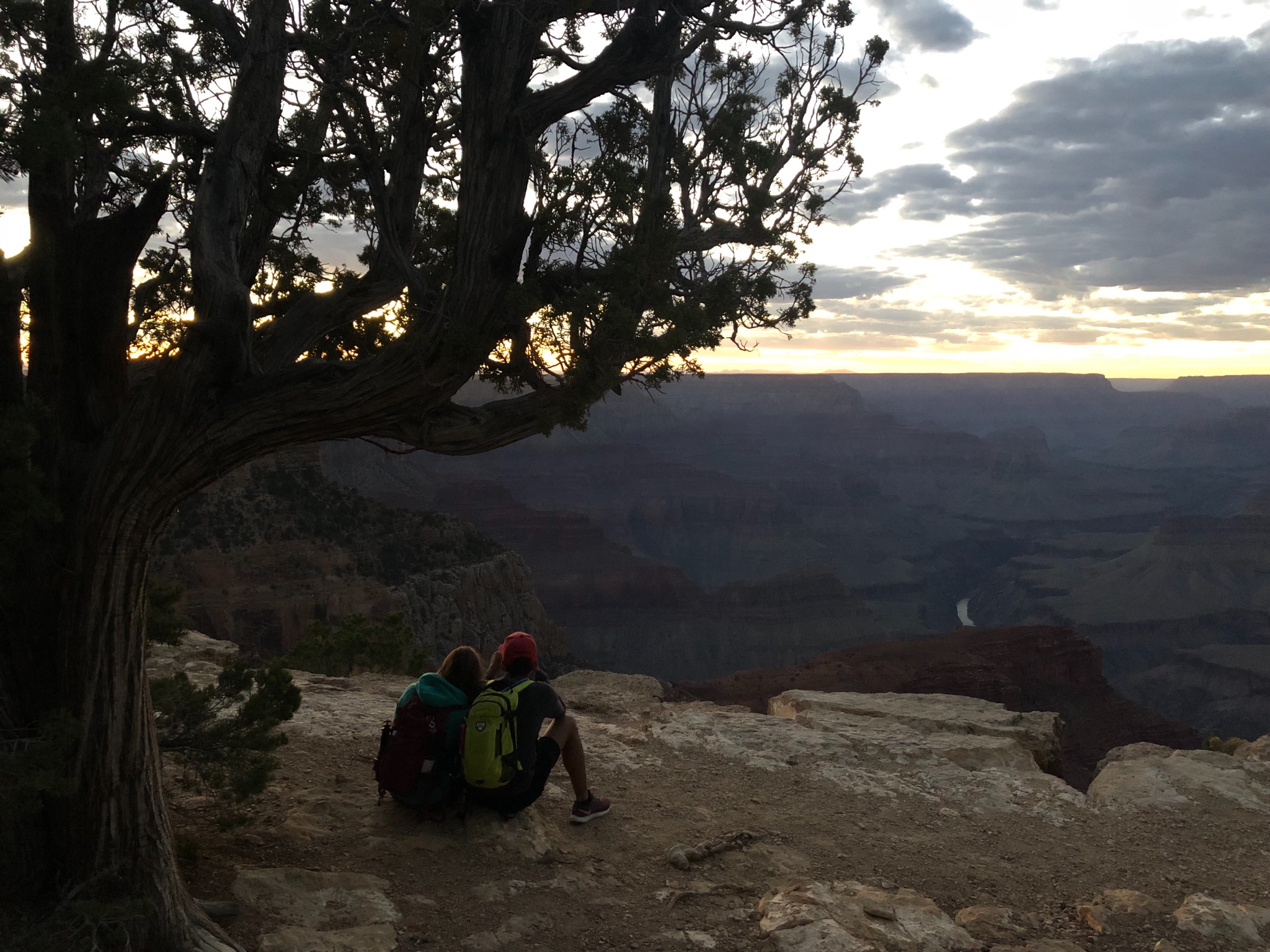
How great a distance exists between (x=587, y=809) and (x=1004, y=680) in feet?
123

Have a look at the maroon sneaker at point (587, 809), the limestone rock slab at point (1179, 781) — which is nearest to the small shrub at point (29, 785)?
the maroon sneaker at point (587, 809)

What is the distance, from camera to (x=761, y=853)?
612cm

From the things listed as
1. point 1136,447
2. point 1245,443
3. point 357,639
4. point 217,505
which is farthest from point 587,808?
point 1136,447

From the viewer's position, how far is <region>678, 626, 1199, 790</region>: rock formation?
36.7 m

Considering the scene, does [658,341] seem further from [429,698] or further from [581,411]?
[429,698]

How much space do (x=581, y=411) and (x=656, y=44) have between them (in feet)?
7.69

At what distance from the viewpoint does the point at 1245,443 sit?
164000mm

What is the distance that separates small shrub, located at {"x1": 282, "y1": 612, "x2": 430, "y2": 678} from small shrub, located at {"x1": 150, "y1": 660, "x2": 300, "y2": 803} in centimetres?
780

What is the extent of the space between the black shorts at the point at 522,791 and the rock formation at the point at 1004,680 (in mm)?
27714

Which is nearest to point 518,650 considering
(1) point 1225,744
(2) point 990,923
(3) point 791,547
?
(2) point 990,923

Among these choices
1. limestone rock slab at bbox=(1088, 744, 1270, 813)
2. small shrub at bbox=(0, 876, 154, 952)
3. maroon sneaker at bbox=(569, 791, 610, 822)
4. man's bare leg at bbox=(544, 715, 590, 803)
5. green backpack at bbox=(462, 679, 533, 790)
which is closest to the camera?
small shrub at bbox=(0, 876, 154, 952)

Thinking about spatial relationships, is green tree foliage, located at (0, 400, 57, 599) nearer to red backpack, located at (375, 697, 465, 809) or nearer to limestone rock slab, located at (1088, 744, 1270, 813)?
red backpack, located at (375, 697, 465, 809)

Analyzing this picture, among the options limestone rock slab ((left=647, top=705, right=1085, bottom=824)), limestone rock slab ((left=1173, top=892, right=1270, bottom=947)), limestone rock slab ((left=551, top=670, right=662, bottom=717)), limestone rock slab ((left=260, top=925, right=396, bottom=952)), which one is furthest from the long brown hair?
limestone rock slab ((left=1173, top=892, right=1270, bottom=947))

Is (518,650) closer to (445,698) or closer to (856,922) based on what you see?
(445,698)
